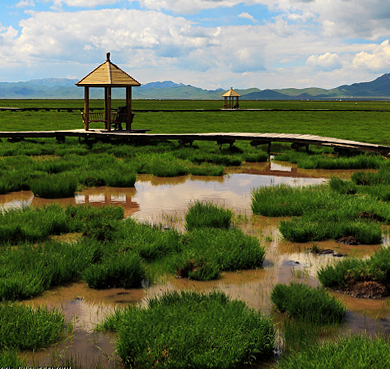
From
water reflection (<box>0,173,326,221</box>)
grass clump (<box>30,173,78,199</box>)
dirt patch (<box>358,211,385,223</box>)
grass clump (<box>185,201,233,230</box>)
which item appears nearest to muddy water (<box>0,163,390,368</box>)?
water reflection (<box>0,173,326,221</box>)

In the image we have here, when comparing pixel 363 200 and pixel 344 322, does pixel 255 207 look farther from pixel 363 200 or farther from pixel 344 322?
pixel 344 322

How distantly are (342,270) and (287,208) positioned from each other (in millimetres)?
3871

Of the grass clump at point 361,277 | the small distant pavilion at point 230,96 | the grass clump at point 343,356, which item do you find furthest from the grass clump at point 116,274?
the small distant pavilion at point 230,96

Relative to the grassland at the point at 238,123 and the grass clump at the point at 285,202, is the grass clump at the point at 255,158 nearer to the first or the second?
the grass clump at the point at 285,202

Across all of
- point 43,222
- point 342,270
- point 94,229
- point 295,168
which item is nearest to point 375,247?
point 342,270

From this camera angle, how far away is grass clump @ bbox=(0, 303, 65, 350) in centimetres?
426

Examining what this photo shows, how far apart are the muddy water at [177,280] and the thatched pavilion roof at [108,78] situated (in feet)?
34.9

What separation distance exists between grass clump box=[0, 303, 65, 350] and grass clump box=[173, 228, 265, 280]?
190 cm

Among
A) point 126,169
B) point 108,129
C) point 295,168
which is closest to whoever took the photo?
point 126,169

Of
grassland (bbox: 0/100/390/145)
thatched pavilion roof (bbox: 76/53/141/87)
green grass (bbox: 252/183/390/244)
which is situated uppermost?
thatched pavilion roof (bbox: 76/53/141/87)

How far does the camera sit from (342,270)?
5934 millimetres

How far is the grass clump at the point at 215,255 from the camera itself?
6234mm

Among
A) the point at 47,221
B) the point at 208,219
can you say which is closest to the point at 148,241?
the point at 208,219

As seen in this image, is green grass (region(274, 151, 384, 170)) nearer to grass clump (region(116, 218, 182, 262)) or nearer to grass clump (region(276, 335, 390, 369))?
grass clump (region(116, 218, 182, 262))
